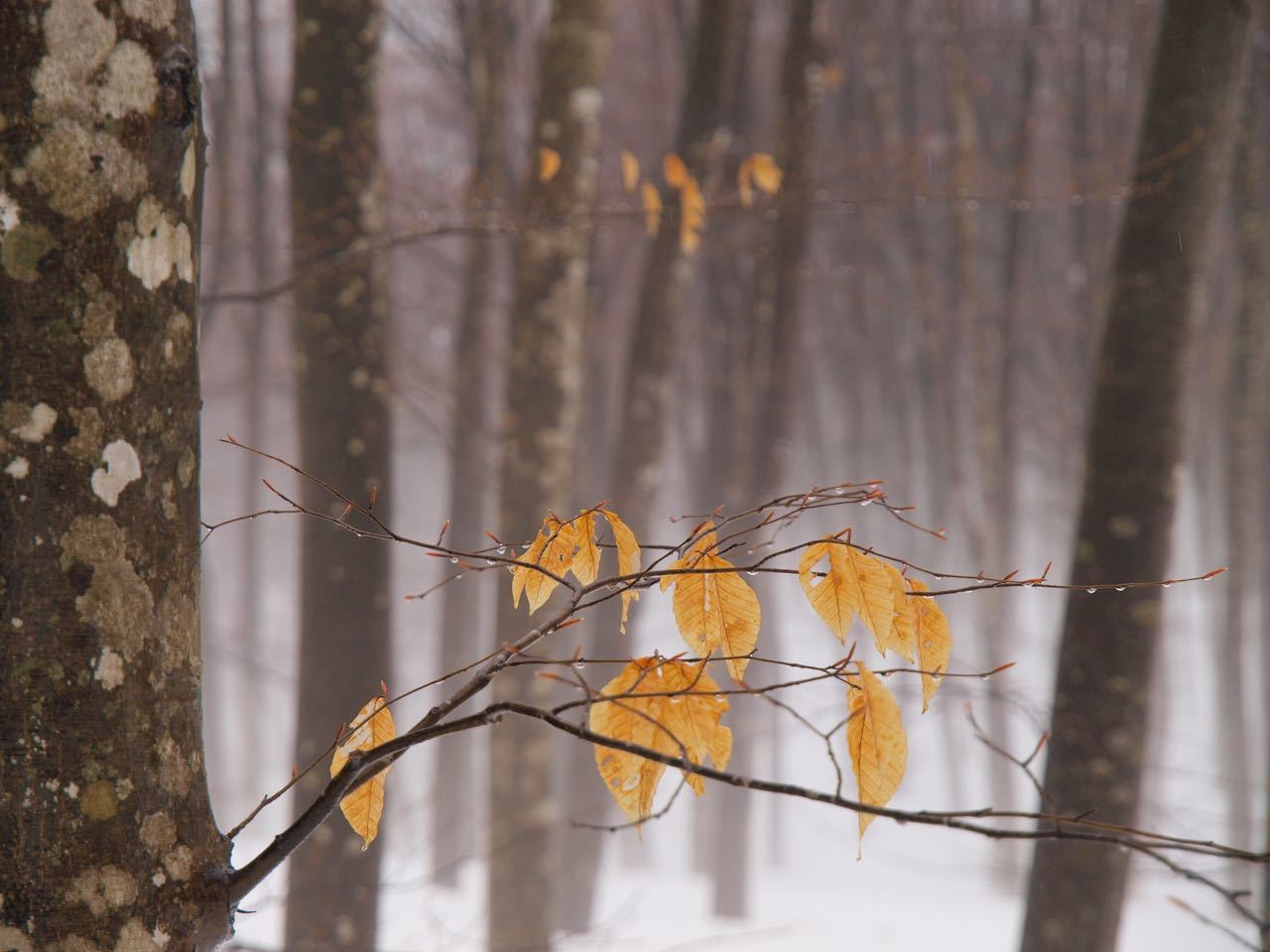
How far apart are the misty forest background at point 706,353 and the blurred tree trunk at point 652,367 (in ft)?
0.09

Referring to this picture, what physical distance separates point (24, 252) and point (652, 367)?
6.10m

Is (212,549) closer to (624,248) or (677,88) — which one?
(624,248)

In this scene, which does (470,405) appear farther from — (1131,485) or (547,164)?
(1131,485)

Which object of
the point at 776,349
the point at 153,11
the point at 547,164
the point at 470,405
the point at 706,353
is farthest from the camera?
the point at 706,353

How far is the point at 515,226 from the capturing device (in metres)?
3.25

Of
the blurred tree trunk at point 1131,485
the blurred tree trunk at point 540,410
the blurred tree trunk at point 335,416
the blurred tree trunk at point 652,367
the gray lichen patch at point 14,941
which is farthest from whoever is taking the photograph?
the blurred tree trunk at point 652,367

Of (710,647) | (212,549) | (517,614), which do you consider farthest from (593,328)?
(212,549)

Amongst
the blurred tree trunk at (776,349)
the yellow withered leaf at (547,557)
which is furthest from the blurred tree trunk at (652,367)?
the yellow withered leaf at (547,557)

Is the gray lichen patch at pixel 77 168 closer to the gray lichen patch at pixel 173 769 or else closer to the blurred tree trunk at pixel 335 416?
the gray lichen patch at pixel 173 769

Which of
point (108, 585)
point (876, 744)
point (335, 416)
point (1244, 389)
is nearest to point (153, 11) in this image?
point (108, 585)

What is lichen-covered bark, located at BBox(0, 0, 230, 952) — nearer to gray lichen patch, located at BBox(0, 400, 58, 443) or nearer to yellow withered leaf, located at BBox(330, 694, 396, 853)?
gray lichen patch, located at BBox(0, 400, 58, 443)

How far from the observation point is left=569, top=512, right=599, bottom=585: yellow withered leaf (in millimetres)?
1304

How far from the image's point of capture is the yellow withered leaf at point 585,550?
1304 mm

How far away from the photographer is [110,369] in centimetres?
102
